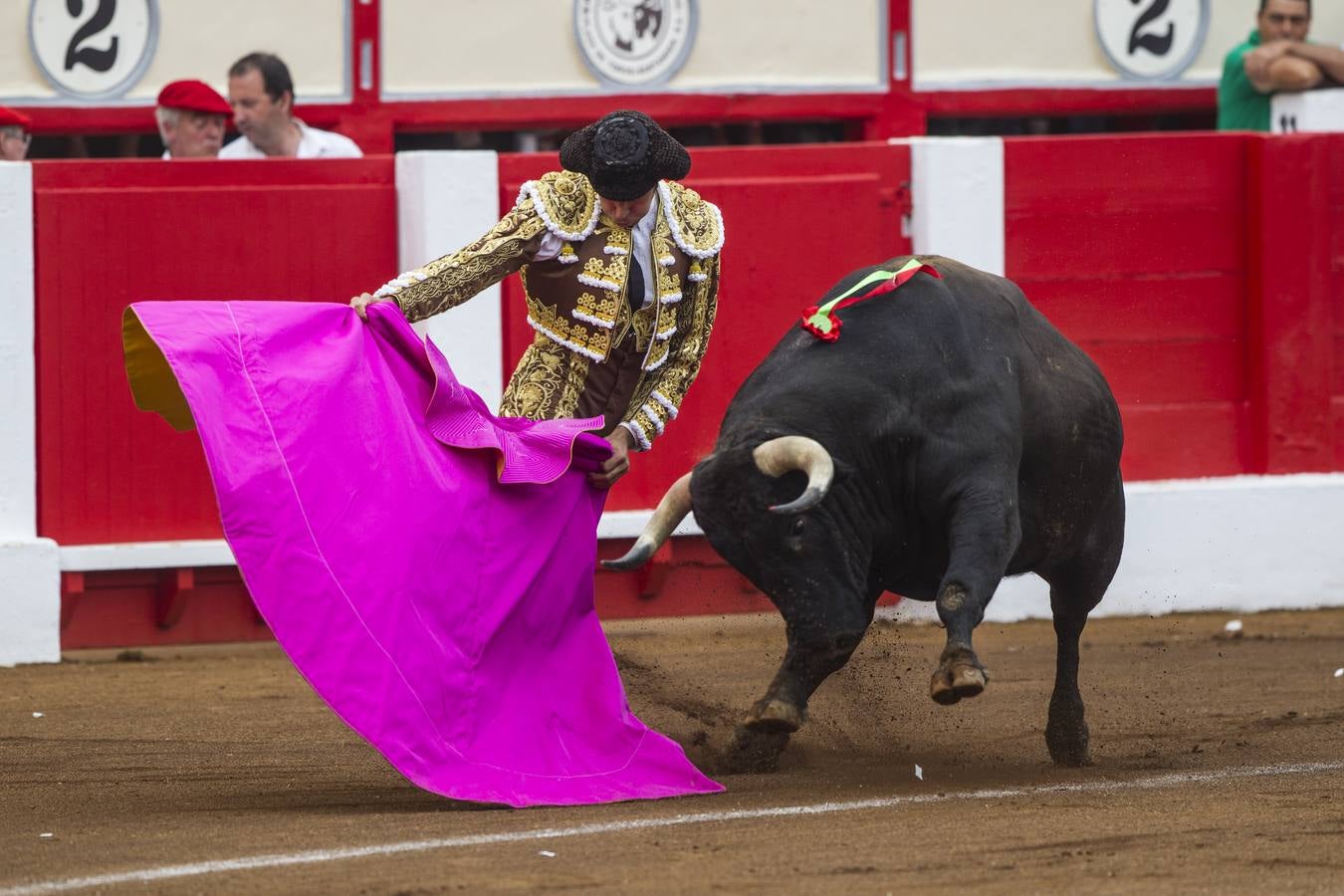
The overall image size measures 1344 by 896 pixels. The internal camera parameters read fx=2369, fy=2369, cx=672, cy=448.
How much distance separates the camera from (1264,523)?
7.32 m

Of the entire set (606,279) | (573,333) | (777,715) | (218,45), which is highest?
(218,45)

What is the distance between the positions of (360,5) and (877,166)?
7.50ft

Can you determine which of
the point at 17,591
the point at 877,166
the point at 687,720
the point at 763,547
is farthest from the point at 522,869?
the point at 877,166

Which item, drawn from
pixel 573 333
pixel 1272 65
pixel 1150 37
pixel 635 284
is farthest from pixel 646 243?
pixel 1150 37

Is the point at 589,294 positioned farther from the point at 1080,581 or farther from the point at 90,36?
the point at 90,36

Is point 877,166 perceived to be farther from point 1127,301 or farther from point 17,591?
point 17,591

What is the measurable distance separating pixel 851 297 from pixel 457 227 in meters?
2.34

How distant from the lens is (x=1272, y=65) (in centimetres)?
781

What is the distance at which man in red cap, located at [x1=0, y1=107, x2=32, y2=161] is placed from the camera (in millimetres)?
6910

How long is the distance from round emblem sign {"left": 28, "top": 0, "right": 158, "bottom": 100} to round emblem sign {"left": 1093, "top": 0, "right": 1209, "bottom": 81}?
3.59 m

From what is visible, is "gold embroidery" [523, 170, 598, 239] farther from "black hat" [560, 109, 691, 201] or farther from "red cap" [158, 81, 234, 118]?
"red cap" [158, 81, 234, 118]

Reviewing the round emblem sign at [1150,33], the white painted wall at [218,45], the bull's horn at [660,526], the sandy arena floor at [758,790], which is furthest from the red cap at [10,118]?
the round emblem sign at [1150,33]

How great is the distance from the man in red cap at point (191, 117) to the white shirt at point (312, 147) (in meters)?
0.09

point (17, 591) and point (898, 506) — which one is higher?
point (898, 506)
